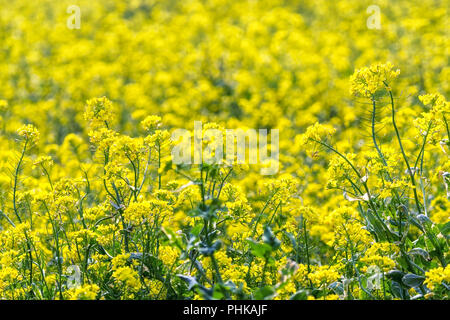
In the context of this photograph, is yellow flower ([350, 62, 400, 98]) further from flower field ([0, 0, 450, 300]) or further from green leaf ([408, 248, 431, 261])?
green leaf ([408, 248, 431, 261])

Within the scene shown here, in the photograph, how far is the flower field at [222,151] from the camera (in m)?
2.90

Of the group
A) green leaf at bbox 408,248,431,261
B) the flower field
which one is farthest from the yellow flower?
green leaf at bbox 408,248,431,261

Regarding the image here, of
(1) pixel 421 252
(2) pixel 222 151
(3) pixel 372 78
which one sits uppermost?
(3) pixel 372 78

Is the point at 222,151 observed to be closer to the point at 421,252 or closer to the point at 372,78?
the point at 372,78

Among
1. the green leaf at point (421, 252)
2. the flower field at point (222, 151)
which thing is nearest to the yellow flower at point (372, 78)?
the flower field at point (222, 151)

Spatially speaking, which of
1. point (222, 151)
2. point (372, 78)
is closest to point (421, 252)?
point (372, 78)

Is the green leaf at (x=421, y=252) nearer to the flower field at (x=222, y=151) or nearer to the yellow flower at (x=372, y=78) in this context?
the flower field at (x=222, y=151)

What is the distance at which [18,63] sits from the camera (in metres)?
Answer: 9.44

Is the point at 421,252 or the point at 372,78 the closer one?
the point at 421,252

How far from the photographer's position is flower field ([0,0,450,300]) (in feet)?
9.52

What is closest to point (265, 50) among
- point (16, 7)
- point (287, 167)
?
point (287, 167)

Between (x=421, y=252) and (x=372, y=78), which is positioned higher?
(x=372, y=78)

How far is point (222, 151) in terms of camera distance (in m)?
2.87
